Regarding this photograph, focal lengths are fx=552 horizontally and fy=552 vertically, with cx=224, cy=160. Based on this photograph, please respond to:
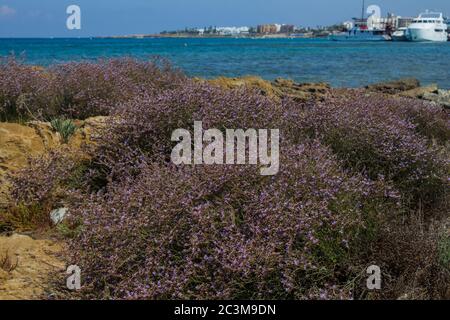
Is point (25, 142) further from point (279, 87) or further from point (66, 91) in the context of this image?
point (279, 87)

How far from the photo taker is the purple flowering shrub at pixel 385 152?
15.2 feet

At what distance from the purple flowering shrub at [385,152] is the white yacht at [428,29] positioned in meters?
101

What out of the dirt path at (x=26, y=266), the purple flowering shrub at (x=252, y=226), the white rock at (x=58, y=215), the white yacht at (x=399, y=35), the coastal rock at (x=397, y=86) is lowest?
the dirt path at (x=26, y=266)

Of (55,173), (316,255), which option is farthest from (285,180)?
(55,173)

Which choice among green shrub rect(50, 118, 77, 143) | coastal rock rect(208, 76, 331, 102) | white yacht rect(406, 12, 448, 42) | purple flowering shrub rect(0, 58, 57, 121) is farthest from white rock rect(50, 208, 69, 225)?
white yacht rect(406, 12, 448, 42)

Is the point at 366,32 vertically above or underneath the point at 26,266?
above

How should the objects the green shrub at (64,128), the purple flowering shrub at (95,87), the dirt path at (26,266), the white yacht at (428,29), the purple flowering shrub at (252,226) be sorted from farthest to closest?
the white yacht at (428,29)
the purple flowering shrub at (95,87)
the green shrub at (64,128)
the dirt path at (26,266)
the purple flowering shrub at (252,226)

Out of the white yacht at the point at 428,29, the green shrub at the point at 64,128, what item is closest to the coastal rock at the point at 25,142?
the green shrub at the point at 64,128

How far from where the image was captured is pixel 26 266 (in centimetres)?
374

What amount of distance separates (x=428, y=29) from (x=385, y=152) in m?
102

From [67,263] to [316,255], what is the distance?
1.53 metres

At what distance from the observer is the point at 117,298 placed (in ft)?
10.0

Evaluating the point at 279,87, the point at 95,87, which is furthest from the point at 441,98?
the point at 95,87

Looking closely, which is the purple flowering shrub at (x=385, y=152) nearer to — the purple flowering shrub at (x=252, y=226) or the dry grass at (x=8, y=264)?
the purple flowering shrub at (x=252, y=226)
